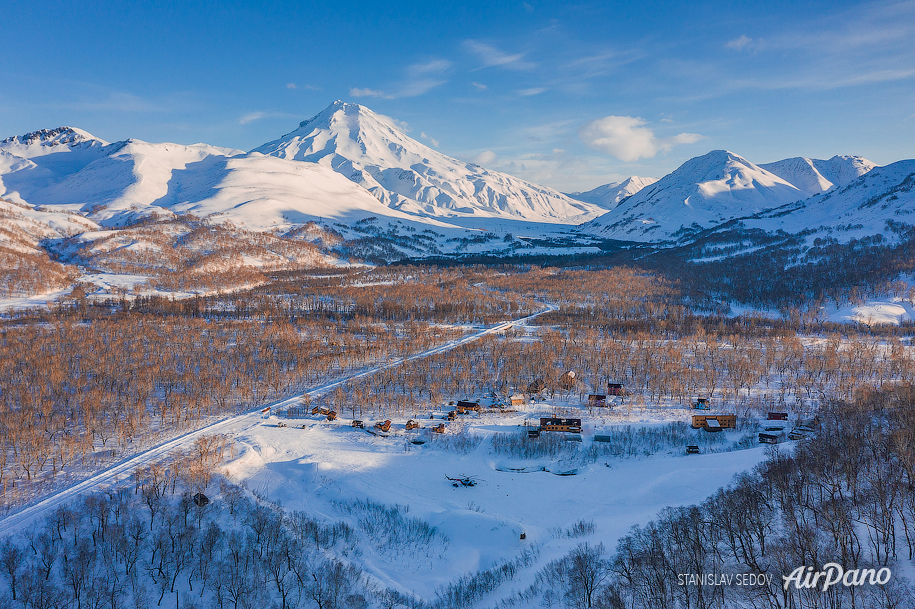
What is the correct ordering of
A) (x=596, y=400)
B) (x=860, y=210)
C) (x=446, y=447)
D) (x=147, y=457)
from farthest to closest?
(x=860, y=210) < (x=596, y=400) < (x=446, y=447) < (x=147, y=457)

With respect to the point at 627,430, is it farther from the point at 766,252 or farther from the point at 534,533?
the point at 766,252

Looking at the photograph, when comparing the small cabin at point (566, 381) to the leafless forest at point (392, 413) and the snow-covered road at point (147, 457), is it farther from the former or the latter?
the snow-covered road at point (147, 457)

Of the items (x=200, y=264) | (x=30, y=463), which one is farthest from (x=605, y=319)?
(x=200, y=264)

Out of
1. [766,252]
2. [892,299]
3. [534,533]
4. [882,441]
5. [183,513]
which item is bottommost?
[534,533]

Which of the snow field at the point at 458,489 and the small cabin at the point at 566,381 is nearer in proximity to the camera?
the snow field at the point at 458,489

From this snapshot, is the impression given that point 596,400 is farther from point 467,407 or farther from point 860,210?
point 860,210

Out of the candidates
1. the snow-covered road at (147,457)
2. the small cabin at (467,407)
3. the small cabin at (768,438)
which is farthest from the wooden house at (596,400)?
the snow-covered road at (147,457)

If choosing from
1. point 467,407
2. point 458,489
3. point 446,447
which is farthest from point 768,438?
point 446,447

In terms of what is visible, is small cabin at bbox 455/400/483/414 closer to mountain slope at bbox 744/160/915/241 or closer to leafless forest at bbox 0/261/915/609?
leafless forest at bbox 0/261/915/609
